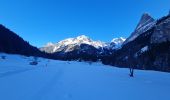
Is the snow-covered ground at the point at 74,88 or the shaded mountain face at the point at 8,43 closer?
the snow-covered ground at the point at 74,88

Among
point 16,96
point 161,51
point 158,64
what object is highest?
point 161,51

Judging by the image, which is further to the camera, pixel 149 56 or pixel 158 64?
pixel 149 56

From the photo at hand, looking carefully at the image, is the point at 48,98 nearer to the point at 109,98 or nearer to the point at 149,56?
the point at 109,98

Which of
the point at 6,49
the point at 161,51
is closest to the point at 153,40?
the point at 161,51

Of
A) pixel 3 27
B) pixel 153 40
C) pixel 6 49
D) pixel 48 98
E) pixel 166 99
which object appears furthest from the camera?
pixel 3 27

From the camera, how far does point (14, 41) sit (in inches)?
4852

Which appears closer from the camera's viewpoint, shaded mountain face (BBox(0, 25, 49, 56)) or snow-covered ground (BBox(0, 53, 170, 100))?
snow-covered ground (BBox(0, 53, 170, 100))

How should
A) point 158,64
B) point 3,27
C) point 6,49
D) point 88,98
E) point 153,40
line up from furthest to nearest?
point 3,27, point 6,49, point 153,40, point 158,64, point 88,98

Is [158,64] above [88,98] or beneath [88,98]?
above

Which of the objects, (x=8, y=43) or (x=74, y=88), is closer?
(x=74, y=88)

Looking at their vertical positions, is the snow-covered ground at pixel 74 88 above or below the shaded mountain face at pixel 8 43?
below

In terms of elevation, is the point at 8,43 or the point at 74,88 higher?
the point at 8,43

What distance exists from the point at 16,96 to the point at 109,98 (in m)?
4.98

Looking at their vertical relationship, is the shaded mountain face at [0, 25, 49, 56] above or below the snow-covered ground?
above
